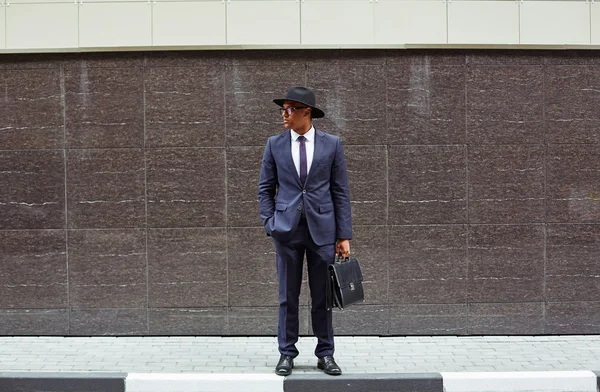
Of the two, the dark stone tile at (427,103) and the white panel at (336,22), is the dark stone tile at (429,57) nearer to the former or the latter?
the dark stone tile at (427,103)

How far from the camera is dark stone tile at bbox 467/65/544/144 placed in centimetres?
753

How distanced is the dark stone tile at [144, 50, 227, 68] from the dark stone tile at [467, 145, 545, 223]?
98.6 inches

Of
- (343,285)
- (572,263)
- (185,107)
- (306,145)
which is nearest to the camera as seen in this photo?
(343,285)

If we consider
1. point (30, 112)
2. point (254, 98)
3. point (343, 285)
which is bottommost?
point (343, 285)

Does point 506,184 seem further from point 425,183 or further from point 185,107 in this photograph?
point 185,107

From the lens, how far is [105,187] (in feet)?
24.6

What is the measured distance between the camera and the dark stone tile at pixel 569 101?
7555 millimetres

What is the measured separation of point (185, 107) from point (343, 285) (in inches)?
105

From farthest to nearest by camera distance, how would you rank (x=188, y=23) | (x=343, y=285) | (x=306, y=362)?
(x=188, y=23) < (x=306, y=362) < (x=343, y=285)

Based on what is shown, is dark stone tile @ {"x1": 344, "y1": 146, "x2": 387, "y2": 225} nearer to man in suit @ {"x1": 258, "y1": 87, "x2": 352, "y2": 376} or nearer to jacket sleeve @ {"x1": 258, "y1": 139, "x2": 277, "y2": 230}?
man in suit @ {"x1": 258, "y1": 87, "x2": 352, "y2": 376}

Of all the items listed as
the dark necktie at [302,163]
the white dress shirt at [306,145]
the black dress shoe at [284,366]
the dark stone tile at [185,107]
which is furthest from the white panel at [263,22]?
the black dress shoe at [284,366]

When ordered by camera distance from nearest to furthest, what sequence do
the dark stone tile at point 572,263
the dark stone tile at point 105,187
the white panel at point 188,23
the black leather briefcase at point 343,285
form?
the black leather briefcase at point 343,285, the white panel at point 188,23, the dark stone tile at point 105,187, the dark stone tile at point 572,263

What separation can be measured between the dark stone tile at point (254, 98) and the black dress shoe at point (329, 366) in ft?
7.55

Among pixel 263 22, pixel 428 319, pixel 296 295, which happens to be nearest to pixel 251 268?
pixel 296 295
